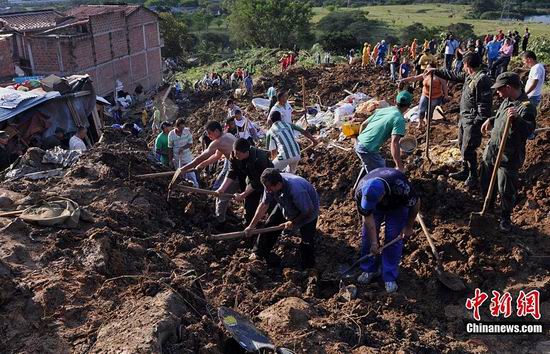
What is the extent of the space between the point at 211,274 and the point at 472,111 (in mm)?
3966

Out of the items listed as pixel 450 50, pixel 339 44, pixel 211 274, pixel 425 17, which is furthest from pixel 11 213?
pixel 425 17

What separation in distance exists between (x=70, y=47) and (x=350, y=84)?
42.3 ft

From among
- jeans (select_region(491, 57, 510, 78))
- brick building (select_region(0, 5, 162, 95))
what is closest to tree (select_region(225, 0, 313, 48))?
brick building (select_region(0, 5, 162, 95))

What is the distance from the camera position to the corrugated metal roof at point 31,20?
2369 centimetres

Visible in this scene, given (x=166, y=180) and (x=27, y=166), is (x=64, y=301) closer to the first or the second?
(x=166, y=180)

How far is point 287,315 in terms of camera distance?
4367 mm

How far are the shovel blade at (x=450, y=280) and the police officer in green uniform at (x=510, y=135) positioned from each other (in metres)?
1.10

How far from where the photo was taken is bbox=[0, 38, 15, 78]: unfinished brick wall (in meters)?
19.9

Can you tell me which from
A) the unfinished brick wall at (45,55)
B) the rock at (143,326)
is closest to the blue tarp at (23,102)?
the rock at (143,326)

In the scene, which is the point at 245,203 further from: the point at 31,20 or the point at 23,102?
the point at 31,20

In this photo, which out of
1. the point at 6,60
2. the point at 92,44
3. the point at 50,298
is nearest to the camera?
the point at 50,298

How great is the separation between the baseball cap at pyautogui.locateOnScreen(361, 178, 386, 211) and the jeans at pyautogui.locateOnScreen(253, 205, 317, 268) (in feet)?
2.94

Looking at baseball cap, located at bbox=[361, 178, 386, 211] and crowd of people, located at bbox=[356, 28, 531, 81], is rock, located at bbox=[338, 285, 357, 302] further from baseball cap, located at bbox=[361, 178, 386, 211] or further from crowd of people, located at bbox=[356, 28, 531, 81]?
crowd of people, located at bbox=[356, 28, 531, 81]

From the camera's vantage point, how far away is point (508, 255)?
17.9 ft
